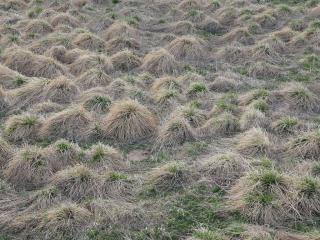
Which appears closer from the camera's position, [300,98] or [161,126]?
[161,126]

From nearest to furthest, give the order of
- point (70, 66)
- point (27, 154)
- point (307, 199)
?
point (307, 199), point (27, 154), point (70, 66)

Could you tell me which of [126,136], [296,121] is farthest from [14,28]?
[296,121]

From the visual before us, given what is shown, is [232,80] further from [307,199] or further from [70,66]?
[307,199]

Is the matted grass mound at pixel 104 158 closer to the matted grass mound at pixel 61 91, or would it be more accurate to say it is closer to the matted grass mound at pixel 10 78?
the matted grass mound at pixel 61 91

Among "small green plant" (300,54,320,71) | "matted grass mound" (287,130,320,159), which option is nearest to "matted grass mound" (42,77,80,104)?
"matted grass mound" (287,130,320,159)

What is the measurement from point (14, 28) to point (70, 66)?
3606mm

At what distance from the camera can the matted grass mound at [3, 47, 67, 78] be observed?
12.5 metres

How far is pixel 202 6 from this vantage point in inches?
712

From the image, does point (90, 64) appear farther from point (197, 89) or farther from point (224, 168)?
point (224, 168)

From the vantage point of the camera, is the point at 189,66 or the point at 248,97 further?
the point at 189,66

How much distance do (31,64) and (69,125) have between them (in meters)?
3.74

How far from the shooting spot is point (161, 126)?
9883mm

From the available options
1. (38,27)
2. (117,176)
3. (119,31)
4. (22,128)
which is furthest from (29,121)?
(38,27)

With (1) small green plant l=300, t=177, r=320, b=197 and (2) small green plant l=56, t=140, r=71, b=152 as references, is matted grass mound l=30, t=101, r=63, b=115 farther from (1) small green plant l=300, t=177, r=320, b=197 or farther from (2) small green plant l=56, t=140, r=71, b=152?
(1) small green plant l=300, t=177, r=320, b=197
